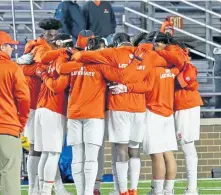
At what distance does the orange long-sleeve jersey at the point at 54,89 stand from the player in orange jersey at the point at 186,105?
1.16 m

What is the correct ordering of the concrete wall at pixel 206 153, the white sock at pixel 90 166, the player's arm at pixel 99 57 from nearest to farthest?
the player's arm at pixel 99 57
the white sock at pixel 90 166
the concrete wall at pixel 206 153

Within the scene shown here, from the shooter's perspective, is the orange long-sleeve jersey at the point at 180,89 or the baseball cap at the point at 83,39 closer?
the orange long-sleeve jersey at the point at 180,89

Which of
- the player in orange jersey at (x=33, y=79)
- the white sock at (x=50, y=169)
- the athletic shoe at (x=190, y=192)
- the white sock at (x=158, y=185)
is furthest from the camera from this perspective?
the athletic shoe at (x=190, y=192)

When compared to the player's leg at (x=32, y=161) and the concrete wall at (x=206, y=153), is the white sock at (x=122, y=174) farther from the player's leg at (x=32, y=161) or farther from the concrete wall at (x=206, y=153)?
the concrete wall at (x=206, y=153)

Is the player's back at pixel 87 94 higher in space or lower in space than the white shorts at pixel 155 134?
higher

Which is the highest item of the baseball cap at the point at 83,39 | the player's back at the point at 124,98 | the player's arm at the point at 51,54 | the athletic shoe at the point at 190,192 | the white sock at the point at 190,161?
the baseball cap at the point at 83,39

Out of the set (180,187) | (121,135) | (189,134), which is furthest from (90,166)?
(180,187)

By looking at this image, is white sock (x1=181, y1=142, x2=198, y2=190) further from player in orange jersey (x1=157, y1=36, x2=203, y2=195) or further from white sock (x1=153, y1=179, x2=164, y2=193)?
white sock (x1=153, y1=179, x2=164, y2=193)

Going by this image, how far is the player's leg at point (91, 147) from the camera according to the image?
1257cm

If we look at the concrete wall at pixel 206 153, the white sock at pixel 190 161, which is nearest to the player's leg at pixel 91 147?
the white sock at pixel 190 161

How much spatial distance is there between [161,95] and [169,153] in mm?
696

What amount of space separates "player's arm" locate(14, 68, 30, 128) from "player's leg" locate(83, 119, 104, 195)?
175 cm

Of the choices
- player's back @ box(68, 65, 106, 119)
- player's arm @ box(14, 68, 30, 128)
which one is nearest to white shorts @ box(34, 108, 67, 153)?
player's back @ box(68, 65, 106, 119)

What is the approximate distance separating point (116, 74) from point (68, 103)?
2.09 ft
